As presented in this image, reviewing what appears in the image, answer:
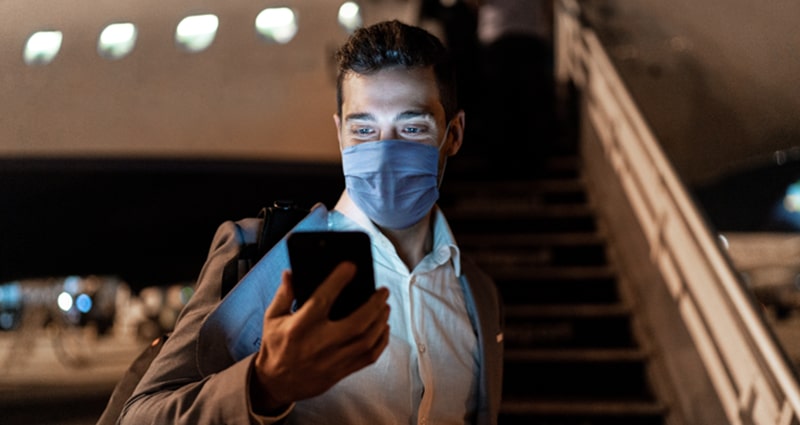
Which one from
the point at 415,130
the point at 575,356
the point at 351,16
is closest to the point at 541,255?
the point at 575,356

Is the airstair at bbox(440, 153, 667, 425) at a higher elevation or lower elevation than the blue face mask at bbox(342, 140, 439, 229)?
lower

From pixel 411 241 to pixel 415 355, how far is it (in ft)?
0.65

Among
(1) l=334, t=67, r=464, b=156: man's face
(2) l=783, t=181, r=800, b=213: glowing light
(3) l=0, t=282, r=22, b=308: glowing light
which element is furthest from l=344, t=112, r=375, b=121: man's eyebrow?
(2) l=783, t=181, r=800, b=213: glowing light

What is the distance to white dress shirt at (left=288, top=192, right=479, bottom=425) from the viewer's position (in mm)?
1086

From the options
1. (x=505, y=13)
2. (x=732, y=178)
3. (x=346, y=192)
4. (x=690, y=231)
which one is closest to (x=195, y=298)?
(x=346, y=192)

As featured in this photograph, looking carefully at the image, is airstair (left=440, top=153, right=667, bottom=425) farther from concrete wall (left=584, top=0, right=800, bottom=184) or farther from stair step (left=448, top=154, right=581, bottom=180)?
concrete wall (left=584, top=0, right=800, bottom=184)

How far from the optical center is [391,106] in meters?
1.05

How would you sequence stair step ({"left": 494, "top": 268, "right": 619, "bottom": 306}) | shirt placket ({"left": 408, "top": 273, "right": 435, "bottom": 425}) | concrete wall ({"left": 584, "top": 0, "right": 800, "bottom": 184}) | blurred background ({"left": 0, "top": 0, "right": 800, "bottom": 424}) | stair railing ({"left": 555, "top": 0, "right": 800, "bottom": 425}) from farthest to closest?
1. concrete wall ({"left": 584, "top": 0, "right": 800, "bottom": 184})
2. stair step ({"left": 494, "top": 268, "right": 619, "bottom": 306})
3. stair railing ({"left": 555, "top": 0, "right": 800, "bottom": 425})
4. blurred background ({"left": 0, "top": 0, "right": 800, "bottom": 424})
5. shirt placket ({"left": 408, "top": 273, "right": 435, "bottom": 425})

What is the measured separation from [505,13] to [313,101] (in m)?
2.00

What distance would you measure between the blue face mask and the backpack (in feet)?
0.31

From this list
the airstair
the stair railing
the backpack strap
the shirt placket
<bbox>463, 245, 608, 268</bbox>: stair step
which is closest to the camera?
the backpack strap

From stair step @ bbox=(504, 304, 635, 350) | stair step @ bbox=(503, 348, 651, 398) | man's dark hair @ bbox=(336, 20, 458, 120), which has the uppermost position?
man's dark hair @ bbox=(336, 20, 458, 120)

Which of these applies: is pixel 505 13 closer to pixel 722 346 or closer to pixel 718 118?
pixel 718 118

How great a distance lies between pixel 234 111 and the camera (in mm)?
3430
